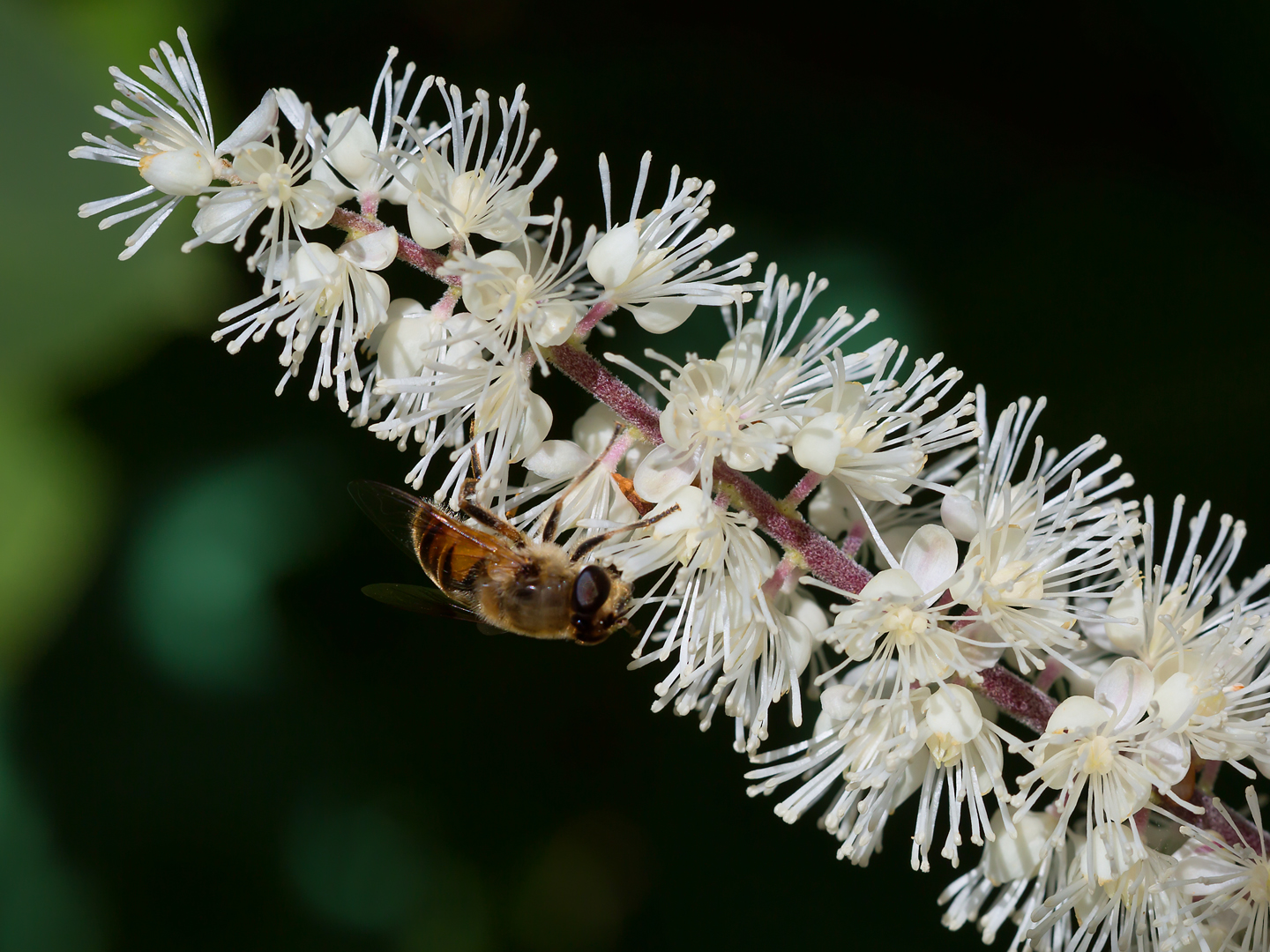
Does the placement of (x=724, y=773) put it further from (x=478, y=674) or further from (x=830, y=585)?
(x=830, y=585)

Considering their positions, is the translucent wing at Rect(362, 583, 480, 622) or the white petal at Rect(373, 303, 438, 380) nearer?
the white petal at Rect(373, 303, 438, 380)

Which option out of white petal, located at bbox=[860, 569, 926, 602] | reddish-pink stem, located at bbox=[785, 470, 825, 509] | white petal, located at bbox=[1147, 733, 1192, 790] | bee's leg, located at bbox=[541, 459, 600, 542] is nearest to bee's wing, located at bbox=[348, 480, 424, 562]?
bee's leg, located at bbox=[541, 459, 600, 542]

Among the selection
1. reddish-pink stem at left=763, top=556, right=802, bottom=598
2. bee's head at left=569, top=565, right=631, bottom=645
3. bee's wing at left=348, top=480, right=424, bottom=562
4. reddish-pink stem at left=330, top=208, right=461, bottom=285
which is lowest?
bee's wing at left=348, top=480, right=424, bottom=562

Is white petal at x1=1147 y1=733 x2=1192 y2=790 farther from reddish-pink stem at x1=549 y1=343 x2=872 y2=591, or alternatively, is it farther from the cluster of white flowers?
reddish-pink stem at x1=549 y1=343 x2=872 y2=591

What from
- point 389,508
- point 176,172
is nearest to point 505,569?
point 389,508

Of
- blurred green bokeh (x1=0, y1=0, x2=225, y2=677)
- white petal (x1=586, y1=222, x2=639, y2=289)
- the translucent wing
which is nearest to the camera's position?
white petal (x1=586, y1=222, x2=639, y2=289)

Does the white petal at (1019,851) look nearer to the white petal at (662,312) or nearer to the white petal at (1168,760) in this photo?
the white petal at (1168,760)

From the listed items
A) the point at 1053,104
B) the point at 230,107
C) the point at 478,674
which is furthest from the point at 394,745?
the point at 1053,104

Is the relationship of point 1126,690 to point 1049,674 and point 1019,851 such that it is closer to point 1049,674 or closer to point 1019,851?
point 1049,674
